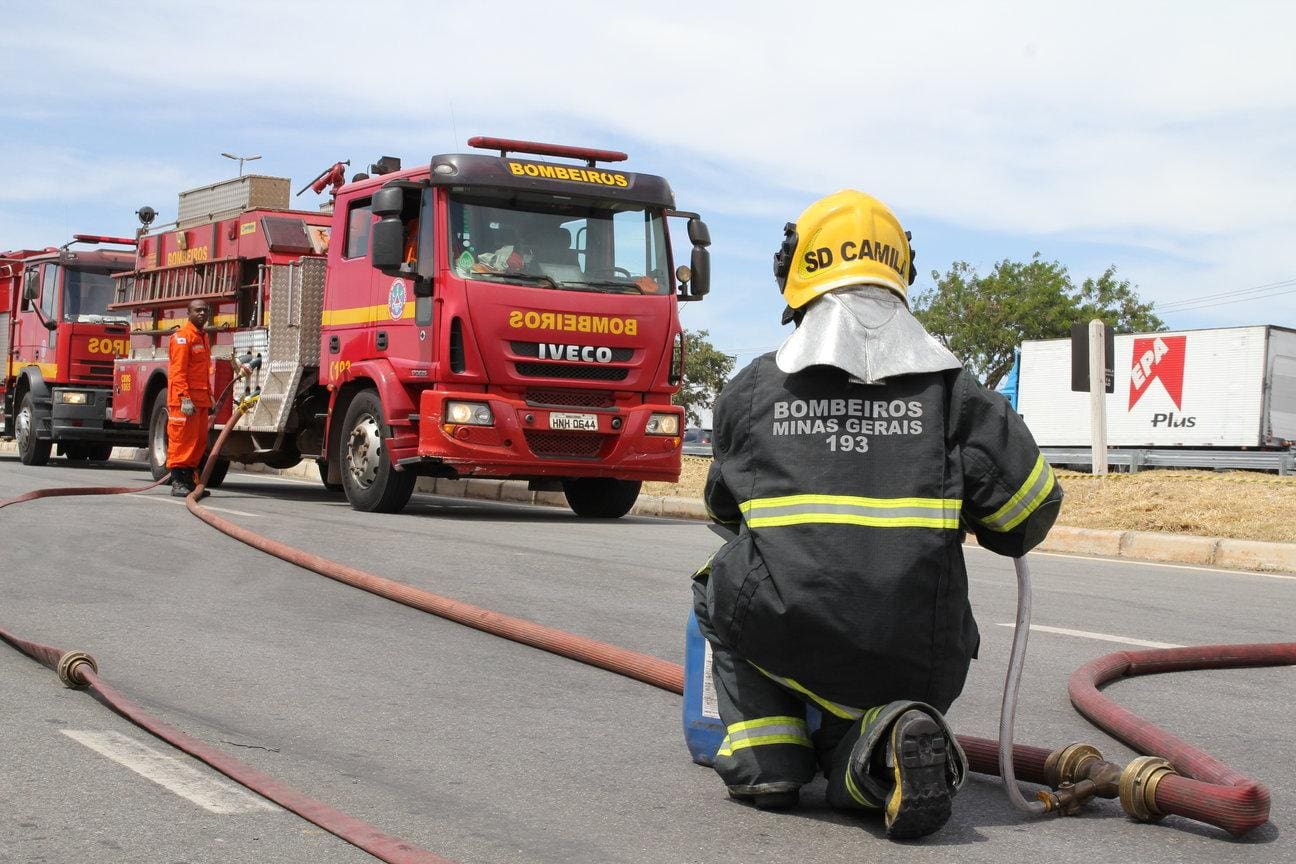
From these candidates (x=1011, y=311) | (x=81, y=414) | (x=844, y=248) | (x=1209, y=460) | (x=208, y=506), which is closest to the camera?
(x=844, y=248)

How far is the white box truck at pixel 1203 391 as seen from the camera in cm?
3503

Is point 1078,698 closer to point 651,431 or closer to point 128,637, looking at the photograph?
point 128,637

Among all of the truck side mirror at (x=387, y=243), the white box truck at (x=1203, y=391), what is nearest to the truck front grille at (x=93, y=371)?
the truck side mirror at (x=387, y=243)

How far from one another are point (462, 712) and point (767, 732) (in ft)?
5.00

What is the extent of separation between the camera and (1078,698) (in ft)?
16.9

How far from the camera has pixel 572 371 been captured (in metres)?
12.6

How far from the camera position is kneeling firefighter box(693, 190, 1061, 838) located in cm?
360

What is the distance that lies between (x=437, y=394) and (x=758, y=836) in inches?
348

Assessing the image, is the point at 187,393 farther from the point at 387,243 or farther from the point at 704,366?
the point at 704,366

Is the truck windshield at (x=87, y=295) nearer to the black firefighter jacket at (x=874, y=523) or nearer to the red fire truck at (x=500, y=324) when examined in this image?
the red fire truck at (x=500, y=324)

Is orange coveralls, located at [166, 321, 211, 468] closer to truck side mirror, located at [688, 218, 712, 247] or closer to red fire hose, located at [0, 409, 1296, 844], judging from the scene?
truck side mirror, located at [688, 218, 712, 247]

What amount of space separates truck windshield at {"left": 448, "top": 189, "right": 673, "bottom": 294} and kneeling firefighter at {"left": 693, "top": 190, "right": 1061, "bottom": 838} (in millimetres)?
8707

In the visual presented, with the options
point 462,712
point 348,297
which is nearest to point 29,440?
point 348,297

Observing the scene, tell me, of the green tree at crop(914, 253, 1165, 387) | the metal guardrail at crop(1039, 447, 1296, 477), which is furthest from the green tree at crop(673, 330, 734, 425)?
the metal guardrail at crop(1039, 447, 1296, 477)
